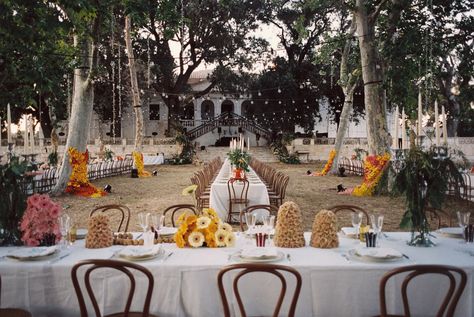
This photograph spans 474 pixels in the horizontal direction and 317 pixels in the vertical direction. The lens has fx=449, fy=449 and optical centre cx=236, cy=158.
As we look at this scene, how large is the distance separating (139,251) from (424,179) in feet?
7.08

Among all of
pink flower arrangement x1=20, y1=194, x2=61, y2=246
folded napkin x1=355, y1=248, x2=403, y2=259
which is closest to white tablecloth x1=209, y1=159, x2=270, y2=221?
pink flower arrangement x1=20, y1=194, x2=61, y2=246

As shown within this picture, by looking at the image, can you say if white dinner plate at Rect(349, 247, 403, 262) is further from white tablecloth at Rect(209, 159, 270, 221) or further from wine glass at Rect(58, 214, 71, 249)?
white tablecloth at Rect(209, 159, 270, 221)

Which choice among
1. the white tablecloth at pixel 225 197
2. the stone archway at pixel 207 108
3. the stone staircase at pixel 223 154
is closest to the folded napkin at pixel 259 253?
the white tablecloth at pixel 225 197

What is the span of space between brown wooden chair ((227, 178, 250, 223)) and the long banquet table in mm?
5109

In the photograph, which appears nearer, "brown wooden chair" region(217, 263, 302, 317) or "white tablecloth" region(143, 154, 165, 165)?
"brown wooden chair" region(217, 263, 302, 317)

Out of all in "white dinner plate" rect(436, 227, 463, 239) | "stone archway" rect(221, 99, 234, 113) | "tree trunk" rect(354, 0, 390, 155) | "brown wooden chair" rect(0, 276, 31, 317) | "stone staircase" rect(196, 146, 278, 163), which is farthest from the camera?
"stone archway" rect(221, 99, 234, 113)

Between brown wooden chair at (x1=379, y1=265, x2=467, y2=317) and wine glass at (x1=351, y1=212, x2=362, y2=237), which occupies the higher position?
wine glass at (x1=351, y1=212, x2=362, y2=237)

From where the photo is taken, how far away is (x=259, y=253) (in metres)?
3.12

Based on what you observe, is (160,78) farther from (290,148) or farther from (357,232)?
(357,232)

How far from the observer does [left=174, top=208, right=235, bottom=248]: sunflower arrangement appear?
344 cm

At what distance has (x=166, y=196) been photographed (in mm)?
12562

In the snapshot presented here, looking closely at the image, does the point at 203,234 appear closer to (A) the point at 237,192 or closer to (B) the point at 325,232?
(B) the point at 325,232

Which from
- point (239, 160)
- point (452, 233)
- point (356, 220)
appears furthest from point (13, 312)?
point (239, 160)

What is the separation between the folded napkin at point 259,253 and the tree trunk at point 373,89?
32.8 feet
